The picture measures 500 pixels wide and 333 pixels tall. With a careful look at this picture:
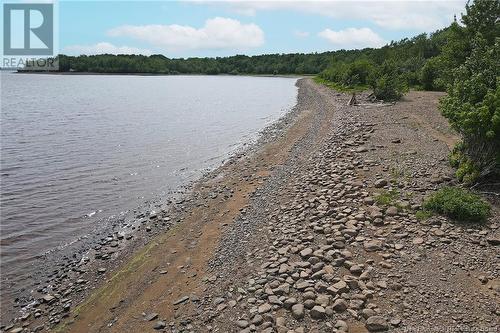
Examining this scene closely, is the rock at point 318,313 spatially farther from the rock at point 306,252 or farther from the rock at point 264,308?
the rock at point 306,252

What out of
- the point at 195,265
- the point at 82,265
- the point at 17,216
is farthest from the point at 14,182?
the point at 195,265

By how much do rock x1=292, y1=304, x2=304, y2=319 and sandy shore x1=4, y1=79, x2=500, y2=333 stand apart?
0.02 m

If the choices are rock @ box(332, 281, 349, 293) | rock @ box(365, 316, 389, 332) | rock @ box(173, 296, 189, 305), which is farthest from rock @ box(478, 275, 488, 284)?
rock @ box(173, 296, 189, 305)

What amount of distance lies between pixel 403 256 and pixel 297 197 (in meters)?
5.88

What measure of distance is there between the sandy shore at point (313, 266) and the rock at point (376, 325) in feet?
0.07

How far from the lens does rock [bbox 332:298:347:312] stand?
8.40 metres

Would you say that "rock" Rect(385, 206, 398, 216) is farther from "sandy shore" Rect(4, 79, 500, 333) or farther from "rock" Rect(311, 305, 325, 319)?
"rock" Rect(311, 305, 325, 319)

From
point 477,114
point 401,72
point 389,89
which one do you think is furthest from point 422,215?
point 401,72

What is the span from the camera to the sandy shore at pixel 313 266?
8.45 meters

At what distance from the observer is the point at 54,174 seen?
23.4 meters

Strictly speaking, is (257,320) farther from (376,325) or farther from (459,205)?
(459,205)

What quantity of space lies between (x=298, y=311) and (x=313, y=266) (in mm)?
1772

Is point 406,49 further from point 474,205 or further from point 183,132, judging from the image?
point 474,205

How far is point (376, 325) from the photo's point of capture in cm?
788
